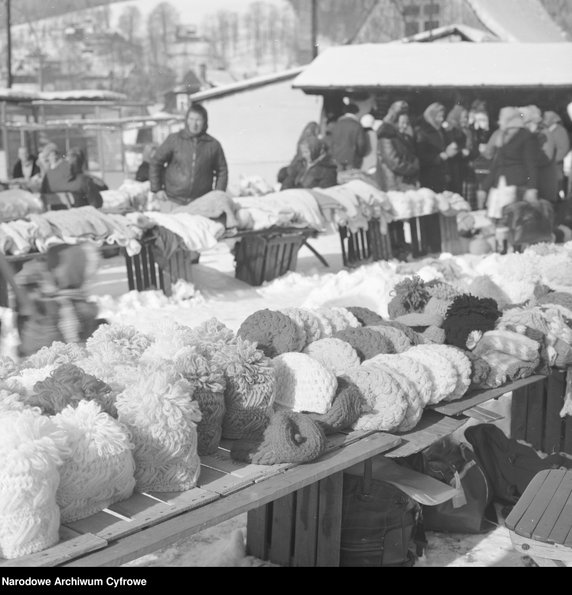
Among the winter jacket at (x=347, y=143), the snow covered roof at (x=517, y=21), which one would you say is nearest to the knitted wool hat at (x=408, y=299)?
the winter jacket at (x=347, y=143)

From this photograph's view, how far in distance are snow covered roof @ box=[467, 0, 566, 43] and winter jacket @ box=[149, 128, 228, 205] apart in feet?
50.8

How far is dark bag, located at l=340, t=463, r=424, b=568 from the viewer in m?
3.44

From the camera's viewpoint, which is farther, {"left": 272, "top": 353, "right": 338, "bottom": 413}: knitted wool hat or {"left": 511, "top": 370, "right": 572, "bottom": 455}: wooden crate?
{"left": 511, "top": 370, "right": 572, "bottom": 455}: wooden crate

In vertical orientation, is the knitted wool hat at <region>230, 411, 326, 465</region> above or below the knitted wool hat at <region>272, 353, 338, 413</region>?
below

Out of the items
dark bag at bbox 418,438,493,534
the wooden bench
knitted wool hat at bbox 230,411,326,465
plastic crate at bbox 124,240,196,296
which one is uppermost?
knitted wool hat at bbox 230,411,326,465

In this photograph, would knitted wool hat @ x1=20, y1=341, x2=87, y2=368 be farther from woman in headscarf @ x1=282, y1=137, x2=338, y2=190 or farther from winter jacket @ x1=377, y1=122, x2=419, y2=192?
winter jacket @ x1=377, y1=122, x2=419, y2=192

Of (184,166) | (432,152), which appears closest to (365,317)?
(184,166)

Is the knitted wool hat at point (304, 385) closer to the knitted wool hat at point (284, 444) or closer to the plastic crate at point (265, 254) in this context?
the knitted wool hat at point (284, 444)

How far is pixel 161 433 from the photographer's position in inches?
109

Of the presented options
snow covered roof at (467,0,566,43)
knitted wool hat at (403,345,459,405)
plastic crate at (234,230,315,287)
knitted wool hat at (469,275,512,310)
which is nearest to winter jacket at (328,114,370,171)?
plastic crate at (234,230,315,287)

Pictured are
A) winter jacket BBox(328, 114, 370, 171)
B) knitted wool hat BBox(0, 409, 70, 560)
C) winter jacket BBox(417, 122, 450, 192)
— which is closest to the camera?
knitted wool hat BBox(0, 409, 70, 560)

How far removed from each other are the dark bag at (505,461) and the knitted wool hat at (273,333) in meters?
1.02

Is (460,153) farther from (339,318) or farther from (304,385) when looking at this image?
(304,385)

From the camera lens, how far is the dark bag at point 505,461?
4.13m
